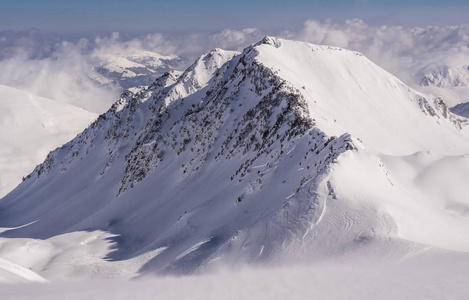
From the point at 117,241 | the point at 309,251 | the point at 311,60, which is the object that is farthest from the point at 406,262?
the point at 311,60

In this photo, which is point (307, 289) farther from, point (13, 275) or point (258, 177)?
point (258, 177)

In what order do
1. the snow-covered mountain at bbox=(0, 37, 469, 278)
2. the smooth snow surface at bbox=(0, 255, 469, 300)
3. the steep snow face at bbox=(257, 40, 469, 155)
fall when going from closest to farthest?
the smooth snow surface at bbox=(0, 255, 469, 300) < the snow-covered mountain at bbox=(0, 37, 469, 278) < the steep snow face at bbox=(257, 40, 469, 155)

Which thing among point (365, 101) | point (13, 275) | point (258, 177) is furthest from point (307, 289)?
point (365, 101)

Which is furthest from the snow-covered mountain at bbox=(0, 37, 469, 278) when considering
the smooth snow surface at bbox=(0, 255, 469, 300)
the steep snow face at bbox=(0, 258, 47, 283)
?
the steep snow face at bbox=(0, 258, 47, 283)

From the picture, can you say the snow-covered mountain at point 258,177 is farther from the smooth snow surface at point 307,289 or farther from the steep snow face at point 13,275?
the steep snow face at point 13,275

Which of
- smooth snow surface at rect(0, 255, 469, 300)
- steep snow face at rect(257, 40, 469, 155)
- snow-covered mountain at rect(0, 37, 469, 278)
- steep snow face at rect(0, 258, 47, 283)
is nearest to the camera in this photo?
smooth snow surface at rect(0, 255, 469, 300)

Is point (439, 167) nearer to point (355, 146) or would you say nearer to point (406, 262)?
point (355, 146)

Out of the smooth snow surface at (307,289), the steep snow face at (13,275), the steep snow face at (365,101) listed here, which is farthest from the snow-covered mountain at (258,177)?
the steep snow face at (13,275)

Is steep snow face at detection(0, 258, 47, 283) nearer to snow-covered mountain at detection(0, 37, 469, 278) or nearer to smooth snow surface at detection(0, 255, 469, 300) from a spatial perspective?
smooth snow surface at detection(0, 255, 469, 300)
